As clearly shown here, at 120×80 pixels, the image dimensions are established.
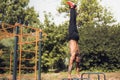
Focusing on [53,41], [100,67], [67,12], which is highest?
[67,12]

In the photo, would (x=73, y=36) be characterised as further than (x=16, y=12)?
No

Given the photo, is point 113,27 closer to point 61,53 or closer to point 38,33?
point 61,53

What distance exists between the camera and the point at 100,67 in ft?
70.7

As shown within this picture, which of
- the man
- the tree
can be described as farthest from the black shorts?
the tree

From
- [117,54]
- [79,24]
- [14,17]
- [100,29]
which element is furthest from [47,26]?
[14,17]

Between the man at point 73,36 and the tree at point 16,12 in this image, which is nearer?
the man at point 73,36

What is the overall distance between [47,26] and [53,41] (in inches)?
69.9

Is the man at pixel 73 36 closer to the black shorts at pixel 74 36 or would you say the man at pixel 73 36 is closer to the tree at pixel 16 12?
the black shorts at pixel 74 36

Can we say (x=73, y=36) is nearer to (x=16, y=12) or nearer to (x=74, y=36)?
(x=74, y=36)

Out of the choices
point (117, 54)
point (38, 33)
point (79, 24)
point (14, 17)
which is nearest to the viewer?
point (38, 33)

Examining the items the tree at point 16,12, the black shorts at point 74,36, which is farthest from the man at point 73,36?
the tree at point 16,12

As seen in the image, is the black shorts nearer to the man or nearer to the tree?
the man

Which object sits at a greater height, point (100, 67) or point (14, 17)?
point (14, 17)

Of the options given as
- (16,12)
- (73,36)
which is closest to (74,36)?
(73,36)
